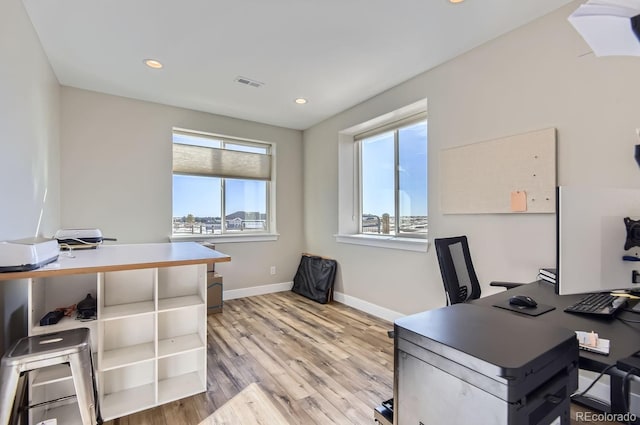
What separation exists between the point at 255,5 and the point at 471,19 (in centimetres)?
151

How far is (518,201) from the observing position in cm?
219

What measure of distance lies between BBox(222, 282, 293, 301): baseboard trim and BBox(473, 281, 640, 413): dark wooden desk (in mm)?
3496

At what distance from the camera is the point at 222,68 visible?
280 centimetres

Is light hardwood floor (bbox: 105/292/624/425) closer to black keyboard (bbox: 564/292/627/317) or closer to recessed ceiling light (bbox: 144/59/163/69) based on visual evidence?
black keyboard (bbox: 564/292/627/317)

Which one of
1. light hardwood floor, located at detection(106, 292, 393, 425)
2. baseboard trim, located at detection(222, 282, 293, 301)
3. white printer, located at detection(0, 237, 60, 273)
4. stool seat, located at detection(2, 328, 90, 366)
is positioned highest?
white printer, located at detection(0, 237, 60, 273)

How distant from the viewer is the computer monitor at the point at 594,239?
1.07 meters

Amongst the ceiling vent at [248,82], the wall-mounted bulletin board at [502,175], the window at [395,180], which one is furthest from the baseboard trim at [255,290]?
the wall-mounted bulletin board at [502,175]

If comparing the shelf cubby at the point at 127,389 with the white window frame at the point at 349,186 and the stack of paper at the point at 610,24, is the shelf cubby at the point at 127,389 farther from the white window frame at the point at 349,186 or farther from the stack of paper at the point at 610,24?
the stack of paper at the point at 610,24

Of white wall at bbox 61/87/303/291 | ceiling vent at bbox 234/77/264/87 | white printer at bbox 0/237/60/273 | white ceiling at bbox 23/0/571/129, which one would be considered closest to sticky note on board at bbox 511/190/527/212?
white ceiling at bbox 23/0/571/129

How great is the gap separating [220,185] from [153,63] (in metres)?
1.80

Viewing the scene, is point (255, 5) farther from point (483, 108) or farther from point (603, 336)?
point (603, 336)

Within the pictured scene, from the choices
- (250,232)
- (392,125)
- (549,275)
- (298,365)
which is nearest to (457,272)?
(549,275)

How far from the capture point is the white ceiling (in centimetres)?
198

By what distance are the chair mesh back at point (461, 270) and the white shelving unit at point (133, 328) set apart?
1.53 metres
